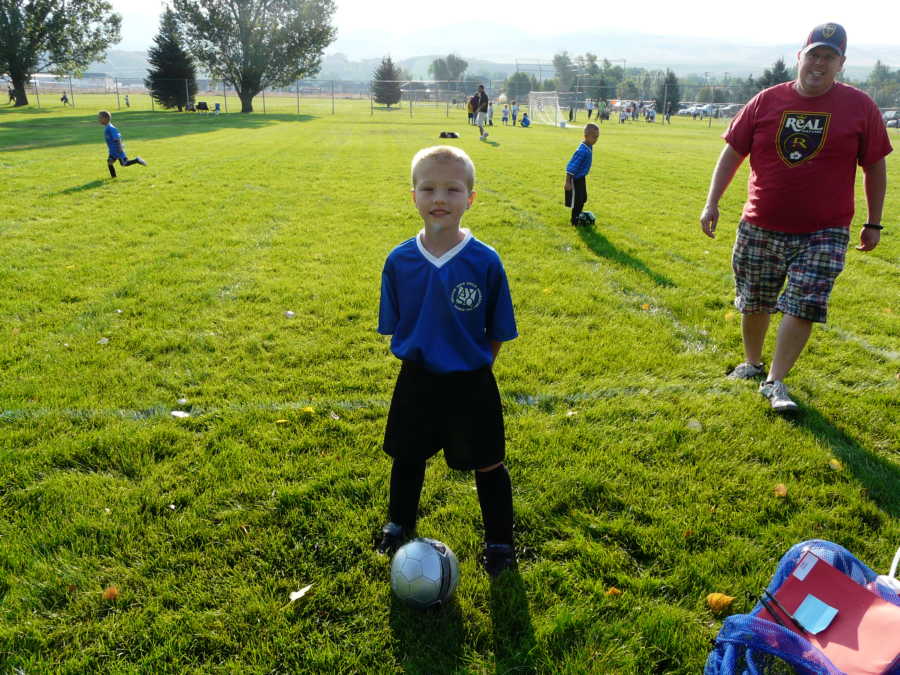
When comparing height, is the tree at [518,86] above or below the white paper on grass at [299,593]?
above

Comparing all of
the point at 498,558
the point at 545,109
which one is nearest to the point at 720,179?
the point at 498,558

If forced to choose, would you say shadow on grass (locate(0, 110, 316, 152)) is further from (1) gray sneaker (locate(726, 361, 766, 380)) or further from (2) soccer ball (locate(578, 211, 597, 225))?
(1) gray sneaker (locate(726, 361, 766, 380))

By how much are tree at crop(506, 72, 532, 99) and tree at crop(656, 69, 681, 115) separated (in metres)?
16.6

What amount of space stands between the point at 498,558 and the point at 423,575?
0.42 m

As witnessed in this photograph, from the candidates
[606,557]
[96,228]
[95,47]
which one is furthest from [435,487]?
[95,47]

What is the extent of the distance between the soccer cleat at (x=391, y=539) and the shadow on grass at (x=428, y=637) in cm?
27

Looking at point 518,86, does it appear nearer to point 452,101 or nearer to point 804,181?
point 452,101

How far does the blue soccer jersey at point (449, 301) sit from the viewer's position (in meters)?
2.42

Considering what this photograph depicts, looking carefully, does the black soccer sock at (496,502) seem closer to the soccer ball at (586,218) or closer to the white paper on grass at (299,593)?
the white paper on grass at (299,593)

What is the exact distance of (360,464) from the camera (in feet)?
11.3

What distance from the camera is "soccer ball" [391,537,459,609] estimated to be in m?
2.45

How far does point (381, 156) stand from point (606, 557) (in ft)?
55.6

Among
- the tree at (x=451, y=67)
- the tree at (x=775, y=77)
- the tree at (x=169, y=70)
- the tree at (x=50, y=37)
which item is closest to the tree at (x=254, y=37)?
the tree at (x=169, y=70)

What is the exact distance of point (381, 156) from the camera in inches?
715
